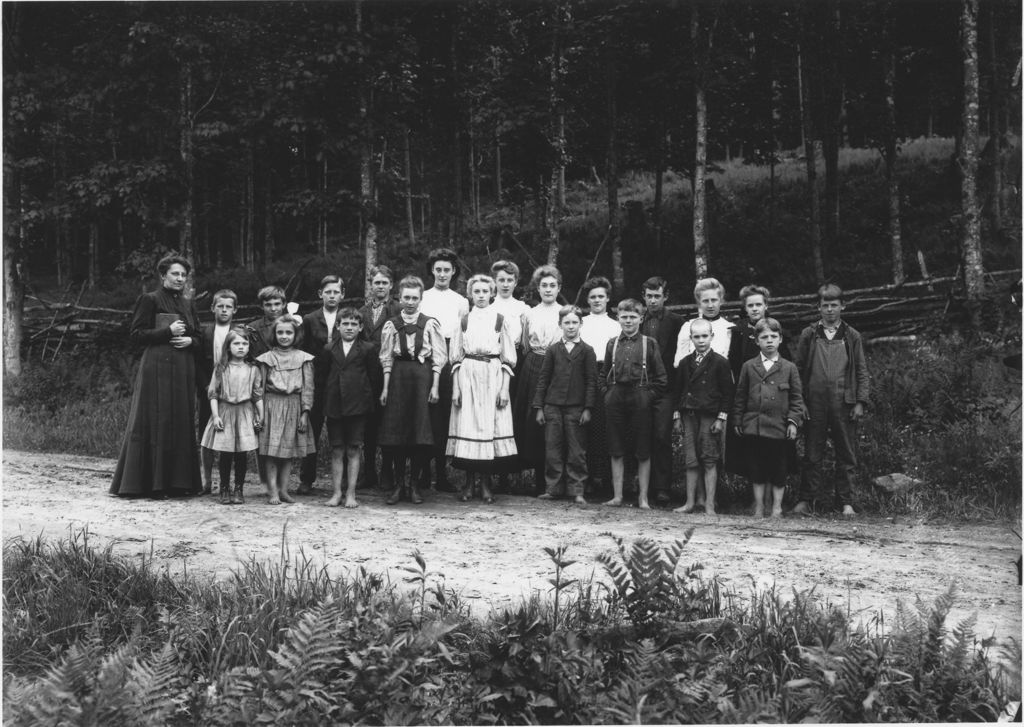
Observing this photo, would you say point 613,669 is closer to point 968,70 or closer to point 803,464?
point 803,464

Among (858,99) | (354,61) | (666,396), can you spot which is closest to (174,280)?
(666,396)

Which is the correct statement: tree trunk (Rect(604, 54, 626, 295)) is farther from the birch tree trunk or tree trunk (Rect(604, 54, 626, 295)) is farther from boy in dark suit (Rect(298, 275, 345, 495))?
boy in dark suit (Rect(298, 275, 345, 495))

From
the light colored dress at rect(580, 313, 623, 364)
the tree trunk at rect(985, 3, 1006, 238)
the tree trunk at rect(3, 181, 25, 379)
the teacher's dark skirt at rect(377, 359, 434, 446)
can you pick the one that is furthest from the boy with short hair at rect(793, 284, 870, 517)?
the tree trunk at rect(985, 3, 1006, 238)

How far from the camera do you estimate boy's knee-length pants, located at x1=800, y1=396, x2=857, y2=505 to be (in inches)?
285

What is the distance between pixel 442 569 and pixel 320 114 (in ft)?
31.5

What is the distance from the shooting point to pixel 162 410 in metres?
7.29

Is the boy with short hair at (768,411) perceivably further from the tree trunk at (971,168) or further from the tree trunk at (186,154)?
the tree trunk at (186,154)

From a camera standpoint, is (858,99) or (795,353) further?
(858,99)

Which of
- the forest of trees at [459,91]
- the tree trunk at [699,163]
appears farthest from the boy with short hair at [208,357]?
the tree trunk at [699,163]

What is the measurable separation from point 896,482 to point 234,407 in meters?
5.82

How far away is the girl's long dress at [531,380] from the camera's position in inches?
320

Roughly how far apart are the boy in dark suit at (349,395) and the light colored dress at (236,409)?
0.63 meters

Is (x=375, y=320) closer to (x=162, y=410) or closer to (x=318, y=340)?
(x=318, y=340)

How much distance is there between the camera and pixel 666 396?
301 inches
